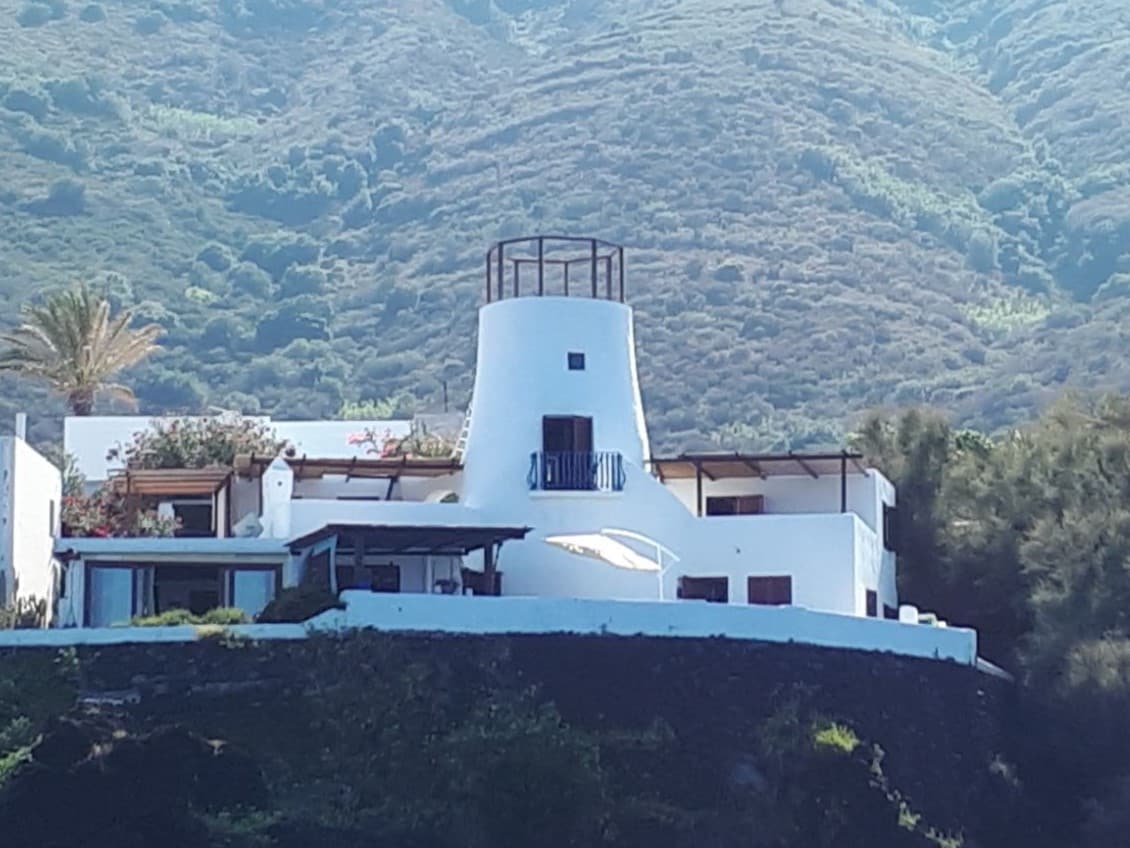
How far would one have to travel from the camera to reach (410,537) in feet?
198

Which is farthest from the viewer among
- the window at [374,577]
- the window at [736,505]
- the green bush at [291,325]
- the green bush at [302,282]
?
the green bush at [302,282]

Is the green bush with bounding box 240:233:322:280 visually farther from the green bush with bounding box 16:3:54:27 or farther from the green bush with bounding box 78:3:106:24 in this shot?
the green bush with bounding box 78:3:106:24

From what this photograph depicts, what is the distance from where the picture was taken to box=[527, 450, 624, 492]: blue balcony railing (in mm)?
65625

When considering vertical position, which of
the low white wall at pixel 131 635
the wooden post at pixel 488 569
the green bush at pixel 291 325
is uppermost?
the green bush at pixel 291 325

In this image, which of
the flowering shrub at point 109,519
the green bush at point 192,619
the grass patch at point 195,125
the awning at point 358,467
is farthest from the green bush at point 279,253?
the green bush at point 192,619

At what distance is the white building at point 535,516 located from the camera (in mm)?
62406

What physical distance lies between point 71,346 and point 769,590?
19887 millimetres

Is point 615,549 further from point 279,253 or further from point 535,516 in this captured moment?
point 279,253

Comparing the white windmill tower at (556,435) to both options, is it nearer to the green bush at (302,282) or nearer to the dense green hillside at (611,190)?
the dense green hillside at (611,190)

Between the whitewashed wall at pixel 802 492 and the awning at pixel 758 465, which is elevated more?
the awning at pixel 758 465

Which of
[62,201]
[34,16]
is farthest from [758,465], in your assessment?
[34,16]

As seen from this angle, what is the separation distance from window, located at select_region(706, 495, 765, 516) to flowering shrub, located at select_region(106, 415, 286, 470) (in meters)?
10.2

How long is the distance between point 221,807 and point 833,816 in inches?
459

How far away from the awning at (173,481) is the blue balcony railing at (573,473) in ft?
22.9
